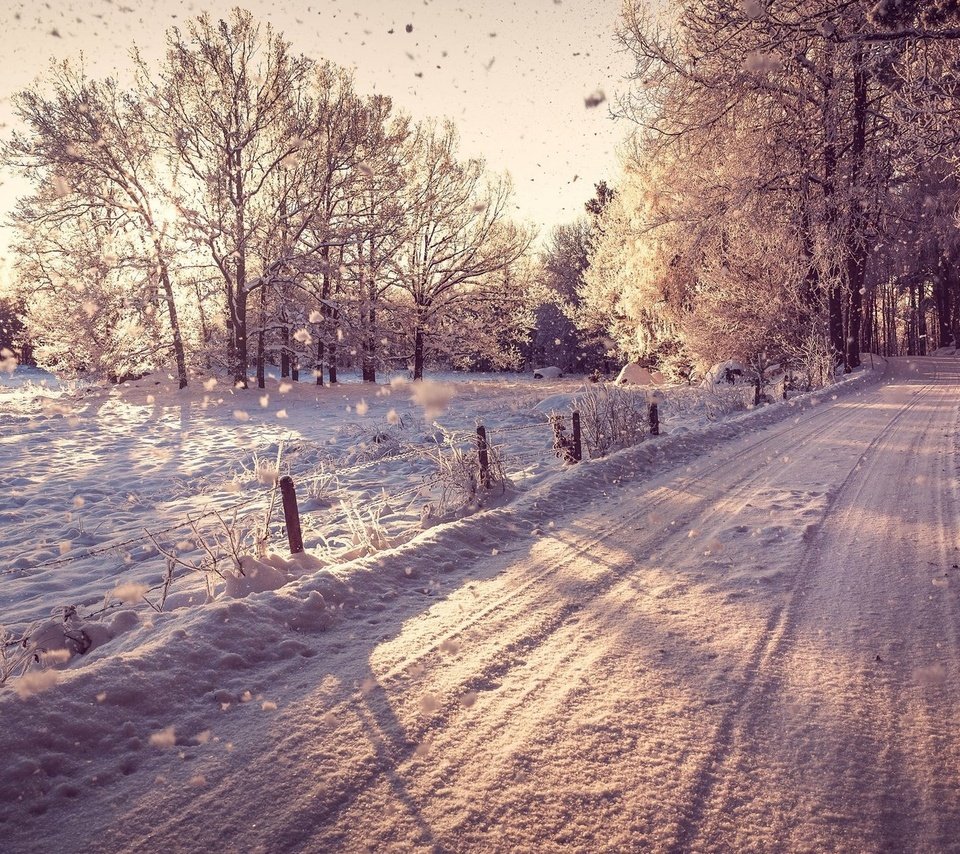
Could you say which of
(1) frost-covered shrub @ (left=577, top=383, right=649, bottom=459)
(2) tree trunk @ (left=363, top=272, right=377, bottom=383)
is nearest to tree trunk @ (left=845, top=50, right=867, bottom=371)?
(1) frost-covered shrub @ (left=577, top=383, right=649, bottom=459)

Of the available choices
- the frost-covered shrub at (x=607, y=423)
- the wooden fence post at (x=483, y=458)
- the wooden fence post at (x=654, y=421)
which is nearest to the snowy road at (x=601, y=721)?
the wooden fence post at (x=483, y=458)

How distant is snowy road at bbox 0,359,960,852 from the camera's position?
99.7 inches

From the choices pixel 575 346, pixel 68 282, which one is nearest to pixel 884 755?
pixel 68 282

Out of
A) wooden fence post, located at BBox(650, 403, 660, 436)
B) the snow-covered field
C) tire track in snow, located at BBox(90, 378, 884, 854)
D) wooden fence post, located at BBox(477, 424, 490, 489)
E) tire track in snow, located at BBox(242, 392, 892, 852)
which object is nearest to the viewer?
tire track in snow, located at BBox(90, 378, 884, 854)

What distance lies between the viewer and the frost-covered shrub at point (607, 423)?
35.4 ft

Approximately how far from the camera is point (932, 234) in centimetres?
3338

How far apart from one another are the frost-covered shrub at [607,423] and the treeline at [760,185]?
5.28 meters

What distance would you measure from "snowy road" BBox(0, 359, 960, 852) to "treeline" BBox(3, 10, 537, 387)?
23253 mm

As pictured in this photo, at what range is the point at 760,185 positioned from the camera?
20250 millimetres

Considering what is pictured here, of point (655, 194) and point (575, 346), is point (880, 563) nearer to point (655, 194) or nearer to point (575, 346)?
point (655, 194)

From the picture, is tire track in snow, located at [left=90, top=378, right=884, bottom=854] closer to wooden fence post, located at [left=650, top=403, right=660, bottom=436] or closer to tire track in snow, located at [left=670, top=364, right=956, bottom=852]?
tire track in snow, located at [left=670, top=364, right=956, bottom=852]

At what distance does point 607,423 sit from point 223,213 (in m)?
20.2

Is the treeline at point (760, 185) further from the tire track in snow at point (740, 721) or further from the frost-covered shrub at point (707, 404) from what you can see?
the tire track in snow at point (740, 721)

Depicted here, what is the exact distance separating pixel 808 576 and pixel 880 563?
72cm
